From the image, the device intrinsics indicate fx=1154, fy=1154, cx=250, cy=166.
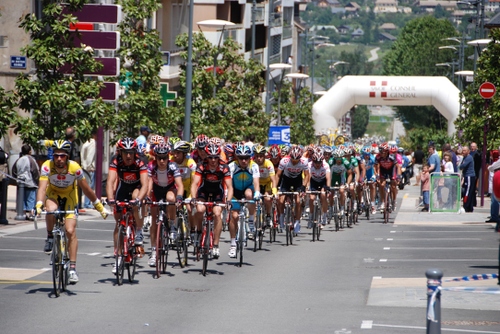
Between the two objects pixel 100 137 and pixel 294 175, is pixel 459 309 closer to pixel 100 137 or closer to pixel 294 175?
pixel 294 175

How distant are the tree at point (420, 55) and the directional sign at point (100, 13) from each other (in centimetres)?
8098

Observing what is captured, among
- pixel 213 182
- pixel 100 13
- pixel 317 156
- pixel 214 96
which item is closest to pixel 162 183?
pixel 213 182

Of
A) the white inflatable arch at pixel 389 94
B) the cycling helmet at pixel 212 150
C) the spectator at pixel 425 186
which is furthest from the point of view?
the white inflatable arch at pixel 389 94

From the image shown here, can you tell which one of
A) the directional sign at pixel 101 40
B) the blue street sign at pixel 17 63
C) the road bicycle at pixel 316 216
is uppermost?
the directional sign at pixel 101 40

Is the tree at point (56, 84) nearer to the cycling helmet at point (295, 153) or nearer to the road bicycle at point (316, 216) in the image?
the cycling helmet at point (295, 153)

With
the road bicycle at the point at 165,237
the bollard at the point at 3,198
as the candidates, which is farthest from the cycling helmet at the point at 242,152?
the bollard at the point at 3,198

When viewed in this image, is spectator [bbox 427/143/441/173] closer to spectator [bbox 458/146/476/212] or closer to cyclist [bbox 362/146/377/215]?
spectator [bbox 458/146/476/212]

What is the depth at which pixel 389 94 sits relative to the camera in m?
60.2

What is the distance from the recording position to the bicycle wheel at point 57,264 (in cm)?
1342

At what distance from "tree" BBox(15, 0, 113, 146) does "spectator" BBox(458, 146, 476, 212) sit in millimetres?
10356

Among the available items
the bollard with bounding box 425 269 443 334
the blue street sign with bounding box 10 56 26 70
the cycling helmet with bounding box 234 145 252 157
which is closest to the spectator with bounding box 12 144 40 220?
the blue street sign with bounding box 10 56 26 70

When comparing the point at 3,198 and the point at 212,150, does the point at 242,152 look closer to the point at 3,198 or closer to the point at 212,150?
the point at 212,150

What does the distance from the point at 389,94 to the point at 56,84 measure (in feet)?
120

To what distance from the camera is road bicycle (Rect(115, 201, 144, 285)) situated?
1473 cm
